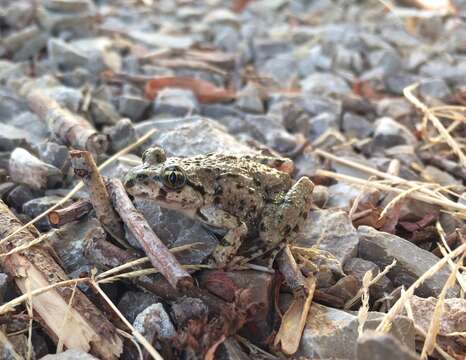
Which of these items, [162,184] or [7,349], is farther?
[162,184]

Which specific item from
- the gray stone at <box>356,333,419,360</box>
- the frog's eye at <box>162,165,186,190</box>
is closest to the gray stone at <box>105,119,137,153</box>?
the frog's eye at <box>162,165,186,190</box>

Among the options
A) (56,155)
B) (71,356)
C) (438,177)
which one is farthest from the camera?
(438,177)

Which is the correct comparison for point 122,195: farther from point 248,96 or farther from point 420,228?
point 248,96

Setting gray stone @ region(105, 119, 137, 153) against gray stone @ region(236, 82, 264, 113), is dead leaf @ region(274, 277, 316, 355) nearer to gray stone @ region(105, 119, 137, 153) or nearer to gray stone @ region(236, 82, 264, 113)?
gray stone @ region(105, 119, 137, 153)

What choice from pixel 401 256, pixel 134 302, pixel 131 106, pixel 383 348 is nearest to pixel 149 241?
pixel 134 302

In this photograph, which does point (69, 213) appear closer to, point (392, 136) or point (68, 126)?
point (68, 126)
